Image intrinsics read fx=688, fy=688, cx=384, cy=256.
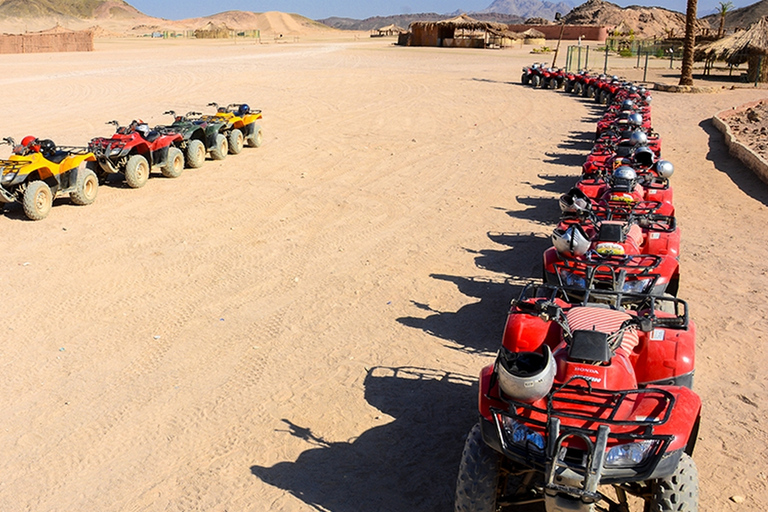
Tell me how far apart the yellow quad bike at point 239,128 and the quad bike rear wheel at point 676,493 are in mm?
12481

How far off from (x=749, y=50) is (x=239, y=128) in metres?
26.5

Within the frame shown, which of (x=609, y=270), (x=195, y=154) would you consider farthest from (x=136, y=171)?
(x=609, y=270)

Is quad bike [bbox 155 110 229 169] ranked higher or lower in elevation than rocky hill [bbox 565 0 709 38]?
lower

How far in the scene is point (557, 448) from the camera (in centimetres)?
327

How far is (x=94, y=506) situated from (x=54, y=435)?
972 mm

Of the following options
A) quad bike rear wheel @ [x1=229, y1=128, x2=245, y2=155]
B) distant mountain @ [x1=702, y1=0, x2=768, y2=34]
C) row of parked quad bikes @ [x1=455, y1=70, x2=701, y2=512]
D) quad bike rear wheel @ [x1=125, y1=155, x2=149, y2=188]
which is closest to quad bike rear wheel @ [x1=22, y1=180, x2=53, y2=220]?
quad bike rear wheel @ [x1=125, y1=155, x2=149, y2=188]

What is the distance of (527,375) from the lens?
3.46 m

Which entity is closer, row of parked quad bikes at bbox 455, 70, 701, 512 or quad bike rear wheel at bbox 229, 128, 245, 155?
row of parked quad bikes at bbox 455, 70, 701, 512

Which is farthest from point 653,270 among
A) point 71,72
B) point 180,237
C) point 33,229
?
point 71,72

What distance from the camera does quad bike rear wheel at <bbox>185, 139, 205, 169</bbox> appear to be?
13.2 m

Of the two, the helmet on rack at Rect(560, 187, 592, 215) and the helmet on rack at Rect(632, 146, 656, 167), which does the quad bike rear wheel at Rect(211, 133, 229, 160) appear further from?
the helmet on rack at Rect(560, 187, 592, 215)

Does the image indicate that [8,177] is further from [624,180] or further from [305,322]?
[624,180]

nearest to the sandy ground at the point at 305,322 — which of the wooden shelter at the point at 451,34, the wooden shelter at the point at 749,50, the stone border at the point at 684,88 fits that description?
the stone border at the point at 684,88

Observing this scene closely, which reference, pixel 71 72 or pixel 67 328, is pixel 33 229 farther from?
pixel 71 72
